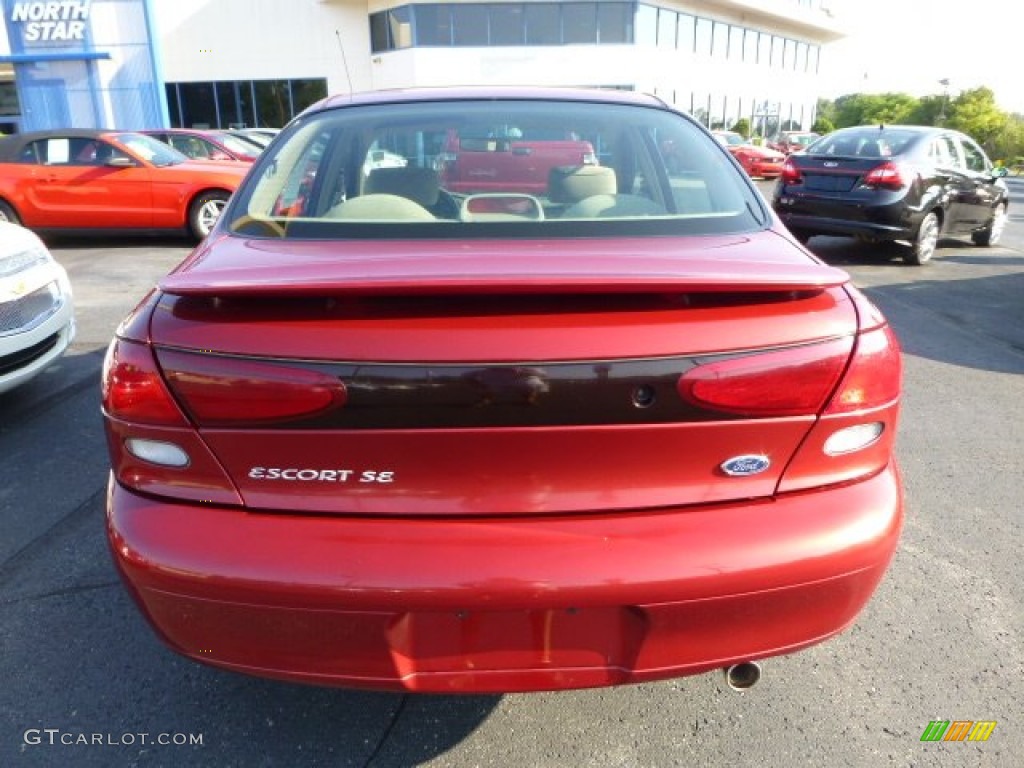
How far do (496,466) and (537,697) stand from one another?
959mm

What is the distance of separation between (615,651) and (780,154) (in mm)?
23454

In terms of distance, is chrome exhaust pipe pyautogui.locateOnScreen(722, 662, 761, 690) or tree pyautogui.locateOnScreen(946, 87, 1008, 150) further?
tree pyautogui.locateOnScreen(946, 87, 1008, 150)

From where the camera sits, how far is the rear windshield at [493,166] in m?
2.28

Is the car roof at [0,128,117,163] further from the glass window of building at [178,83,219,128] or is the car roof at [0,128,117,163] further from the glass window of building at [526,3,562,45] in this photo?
the glass window of building at [526,3,562,45]

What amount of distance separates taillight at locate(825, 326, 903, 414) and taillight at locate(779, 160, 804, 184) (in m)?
7.60

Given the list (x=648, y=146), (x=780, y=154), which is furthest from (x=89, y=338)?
(x=780, y=154)

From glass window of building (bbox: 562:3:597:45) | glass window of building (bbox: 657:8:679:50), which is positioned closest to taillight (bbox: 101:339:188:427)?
glass window of building (bbox: 562:3:597:45)

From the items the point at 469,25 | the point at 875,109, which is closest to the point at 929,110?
the point at 875,109

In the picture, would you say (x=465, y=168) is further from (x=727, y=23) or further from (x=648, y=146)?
(x=727, y=23)

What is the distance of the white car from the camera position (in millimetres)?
3744

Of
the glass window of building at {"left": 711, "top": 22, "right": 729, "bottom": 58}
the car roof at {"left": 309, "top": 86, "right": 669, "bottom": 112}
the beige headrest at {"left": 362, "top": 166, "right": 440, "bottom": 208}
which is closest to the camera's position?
the beige headrest at {"left": 362, "top": 166, "right": 440, "bottom": 208}

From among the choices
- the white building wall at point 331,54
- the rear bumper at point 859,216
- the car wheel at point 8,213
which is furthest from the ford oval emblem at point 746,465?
the white building wall at point 331,54

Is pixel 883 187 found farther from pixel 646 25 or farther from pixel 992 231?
pixel 646 25

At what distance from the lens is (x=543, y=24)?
28.5 metres
